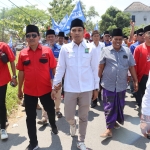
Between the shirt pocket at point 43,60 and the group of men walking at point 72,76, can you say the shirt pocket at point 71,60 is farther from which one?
the shirt pocket at point 43,60

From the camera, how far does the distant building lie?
61994 millimetres

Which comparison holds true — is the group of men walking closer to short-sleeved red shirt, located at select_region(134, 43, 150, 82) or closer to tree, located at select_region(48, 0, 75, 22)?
short-sleeved red shirt, located at select_region(134, 43, 150, 82)

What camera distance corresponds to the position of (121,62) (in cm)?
393

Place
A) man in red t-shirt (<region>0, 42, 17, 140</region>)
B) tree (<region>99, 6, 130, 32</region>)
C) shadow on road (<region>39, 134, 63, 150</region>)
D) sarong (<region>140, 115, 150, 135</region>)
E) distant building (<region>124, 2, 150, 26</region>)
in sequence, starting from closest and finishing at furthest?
sarong (<region>140, 115, 150, 135</region>) → shadow on road (<region>39, 134, 63, 150</region>) → man in red t-shirt (<region>0, 42, 17, 140</region>) → tree (<region>99, 6, 130, 32</region>) → distant building (<region>124, 2, 150, 26</region>)

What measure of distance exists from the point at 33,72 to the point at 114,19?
3892 cm

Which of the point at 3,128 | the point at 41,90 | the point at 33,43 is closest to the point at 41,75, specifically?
the point at 41,90

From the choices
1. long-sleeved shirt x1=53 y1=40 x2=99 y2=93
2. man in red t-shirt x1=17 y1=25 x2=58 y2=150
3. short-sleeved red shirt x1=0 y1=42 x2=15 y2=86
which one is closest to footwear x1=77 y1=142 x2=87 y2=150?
man in red t-shirt x1=17 y1=25 x2=58 y2=150

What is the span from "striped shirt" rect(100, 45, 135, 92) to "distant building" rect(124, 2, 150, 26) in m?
61.6

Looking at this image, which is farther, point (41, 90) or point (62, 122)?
point (62, 122)

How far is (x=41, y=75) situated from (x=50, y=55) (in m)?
0.35

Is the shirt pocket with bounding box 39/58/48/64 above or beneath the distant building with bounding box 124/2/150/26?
beneath

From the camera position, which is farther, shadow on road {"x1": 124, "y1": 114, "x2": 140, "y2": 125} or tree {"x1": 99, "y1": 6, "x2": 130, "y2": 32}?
tree {"x1": 99, "y1": 6, "x2": 130, "y2": 32}

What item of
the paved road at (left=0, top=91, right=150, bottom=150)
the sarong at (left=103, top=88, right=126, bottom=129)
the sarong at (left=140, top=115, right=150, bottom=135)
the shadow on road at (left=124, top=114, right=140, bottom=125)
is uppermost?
the sarong at (left=140, top=115, right=150, bottom=135)

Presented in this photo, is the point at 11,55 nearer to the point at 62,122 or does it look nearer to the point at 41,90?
the point at 41,90
